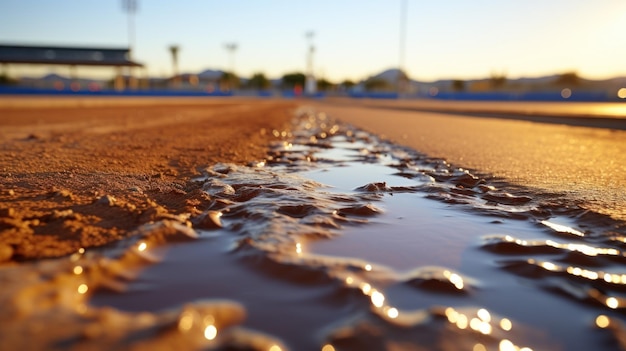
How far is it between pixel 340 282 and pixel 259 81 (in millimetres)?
89600

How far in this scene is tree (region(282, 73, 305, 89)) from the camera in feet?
290

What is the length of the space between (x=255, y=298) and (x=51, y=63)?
45.4 meters

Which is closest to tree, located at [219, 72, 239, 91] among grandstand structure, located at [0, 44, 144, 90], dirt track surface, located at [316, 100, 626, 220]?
grandstand structure, located at [0, 44, 144, 90]

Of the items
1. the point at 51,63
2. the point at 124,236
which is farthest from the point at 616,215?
the point at 51,63

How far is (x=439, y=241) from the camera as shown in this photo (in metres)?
2.02

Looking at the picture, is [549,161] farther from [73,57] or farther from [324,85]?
[324,85]

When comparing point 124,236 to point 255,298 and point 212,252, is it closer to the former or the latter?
point 212,252

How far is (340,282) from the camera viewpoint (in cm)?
147

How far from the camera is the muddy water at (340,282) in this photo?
1134 mm

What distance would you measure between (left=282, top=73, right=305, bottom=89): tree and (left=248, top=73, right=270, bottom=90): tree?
3.80 m

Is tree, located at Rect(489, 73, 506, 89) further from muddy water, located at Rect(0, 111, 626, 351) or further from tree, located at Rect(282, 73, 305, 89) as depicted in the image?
muddy water, located at Rect(0, 111, 626, 351)

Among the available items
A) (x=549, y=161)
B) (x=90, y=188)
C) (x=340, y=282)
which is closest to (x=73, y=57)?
(x=90, y=188)

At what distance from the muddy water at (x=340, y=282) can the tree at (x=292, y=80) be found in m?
87.3

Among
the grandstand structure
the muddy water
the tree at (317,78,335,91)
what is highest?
the tree at (317,78,335,91)
